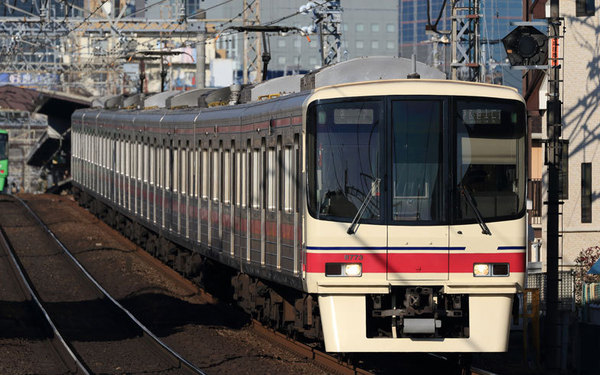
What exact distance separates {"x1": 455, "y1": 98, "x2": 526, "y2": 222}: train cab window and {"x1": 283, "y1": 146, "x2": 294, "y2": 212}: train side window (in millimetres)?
1883

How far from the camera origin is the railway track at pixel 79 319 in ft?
42.4

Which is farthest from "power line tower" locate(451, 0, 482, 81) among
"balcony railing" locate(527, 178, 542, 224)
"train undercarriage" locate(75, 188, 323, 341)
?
"balcony railing" locate(527, 178, 542, 224)

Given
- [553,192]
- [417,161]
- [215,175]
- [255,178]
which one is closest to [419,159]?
[417,161]

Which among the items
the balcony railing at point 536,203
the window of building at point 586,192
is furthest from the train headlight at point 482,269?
the window of building at point 586,192

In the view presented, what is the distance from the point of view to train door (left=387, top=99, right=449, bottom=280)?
423 inches

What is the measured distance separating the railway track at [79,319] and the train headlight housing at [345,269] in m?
2.18

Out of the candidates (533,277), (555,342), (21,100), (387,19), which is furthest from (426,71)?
(387,19)

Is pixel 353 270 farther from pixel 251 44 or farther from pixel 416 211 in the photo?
pixel 251 44

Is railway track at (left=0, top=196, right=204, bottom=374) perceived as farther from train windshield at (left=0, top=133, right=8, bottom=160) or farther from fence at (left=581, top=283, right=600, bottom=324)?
train windshield at (left=0, top=133, right=8, bottom=160)

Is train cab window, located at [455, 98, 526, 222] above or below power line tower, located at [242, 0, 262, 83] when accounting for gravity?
below

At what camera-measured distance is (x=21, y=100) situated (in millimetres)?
55969

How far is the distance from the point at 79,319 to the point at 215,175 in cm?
287

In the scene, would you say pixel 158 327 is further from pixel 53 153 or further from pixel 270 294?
pixel 53 153

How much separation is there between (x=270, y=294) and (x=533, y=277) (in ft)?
20.1
